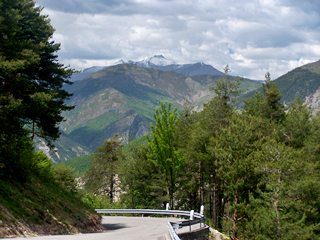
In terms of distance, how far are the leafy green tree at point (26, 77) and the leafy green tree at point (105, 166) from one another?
42276 mm

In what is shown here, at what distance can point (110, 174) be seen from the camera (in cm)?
7500

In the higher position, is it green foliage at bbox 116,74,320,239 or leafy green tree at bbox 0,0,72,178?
Answer: leafy green tree at bbox 0,0,72,178

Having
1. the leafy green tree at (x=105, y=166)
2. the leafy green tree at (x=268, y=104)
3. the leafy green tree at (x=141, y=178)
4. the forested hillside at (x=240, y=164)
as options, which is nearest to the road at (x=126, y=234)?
the forested hillside at (x=240, y=164)

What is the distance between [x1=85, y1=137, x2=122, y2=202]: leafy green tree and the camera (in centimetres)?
7506

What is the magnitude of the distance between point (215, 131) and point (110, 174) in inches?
1097

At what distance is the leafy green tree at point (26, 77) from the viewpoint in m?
24.2

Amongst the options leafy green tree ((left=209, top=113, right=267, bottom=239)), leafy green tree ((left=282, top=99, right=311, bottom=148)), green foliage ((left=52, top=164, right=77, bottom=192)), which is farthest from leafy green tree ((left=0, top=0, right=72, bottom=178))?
green foliage ((left=52, top=164, right=77, bottom=192))

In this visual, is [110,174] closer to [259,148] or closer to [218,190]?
[218,190]

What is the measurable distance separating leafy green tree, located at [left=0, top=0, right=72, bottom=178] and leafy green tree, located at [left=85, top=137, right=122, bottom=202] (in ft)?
139

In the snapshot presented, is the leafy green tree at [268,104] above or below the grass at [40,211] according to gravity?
above

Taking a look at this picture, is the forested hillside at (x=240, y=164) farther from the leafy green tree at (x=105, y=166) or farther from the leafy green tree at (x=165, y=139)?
the leafy green tree at (x=105, y=166)

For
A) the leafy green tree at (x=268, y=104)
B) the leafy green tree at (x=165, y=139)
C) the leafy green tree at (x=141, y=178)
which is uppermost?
the leafy green tree at (x=268, y=104)

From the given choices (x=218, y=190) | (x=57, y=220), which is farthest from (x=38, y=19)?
(x=218, y=190)

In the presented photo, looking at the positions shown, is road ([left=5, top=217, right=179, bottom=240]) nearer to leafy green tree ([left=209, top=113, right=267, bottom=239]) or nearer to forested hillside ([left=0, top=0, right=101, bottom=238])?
forested hillside ([left=0, top=0, right=101, bottom=238])
